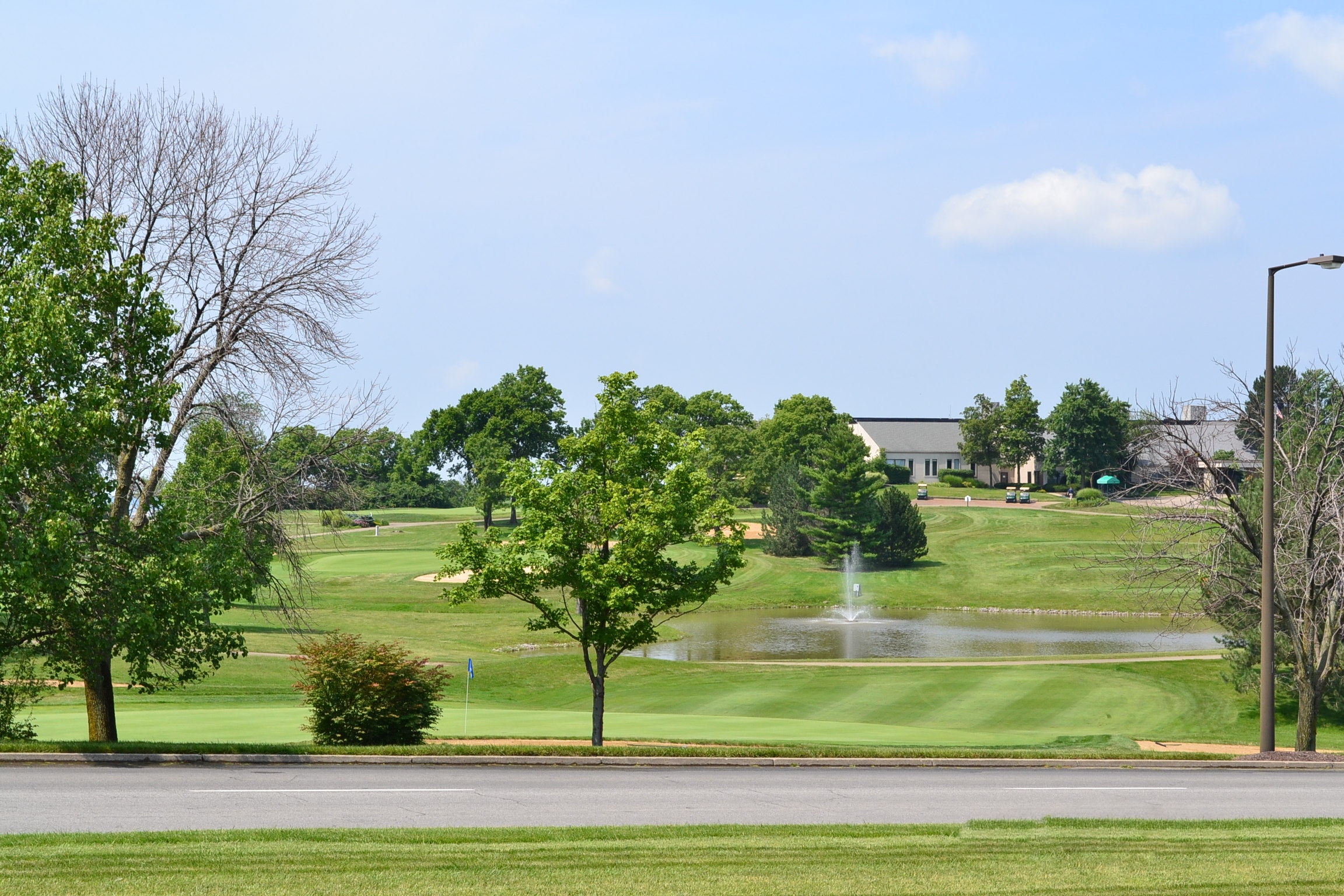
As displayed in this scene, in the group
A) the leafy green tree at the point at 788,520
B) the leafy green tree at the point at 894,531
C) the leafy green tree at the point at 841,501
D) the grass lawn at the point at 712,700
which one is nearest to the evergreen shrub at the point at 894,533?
the leafy green tree at the point at 894,531

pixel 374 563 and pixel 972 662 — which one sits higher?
pixel 374 563

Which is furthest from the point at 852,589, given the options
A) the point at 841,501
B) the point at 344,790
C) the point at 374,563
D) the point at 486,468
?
the point at 344,790

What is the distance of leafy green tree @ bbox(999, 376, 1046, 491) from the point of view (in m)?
118

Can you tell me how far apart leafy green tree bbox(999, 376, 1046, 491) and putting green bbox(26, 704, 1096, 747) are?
93.9 m

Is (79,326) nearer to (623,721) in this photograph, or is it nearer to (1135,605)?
(623,721)

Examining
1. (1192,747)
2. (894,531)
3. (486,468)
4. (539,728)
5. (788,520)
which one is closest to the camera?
(1192,747)

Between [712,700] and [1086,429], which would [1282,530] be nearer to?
[712,700]

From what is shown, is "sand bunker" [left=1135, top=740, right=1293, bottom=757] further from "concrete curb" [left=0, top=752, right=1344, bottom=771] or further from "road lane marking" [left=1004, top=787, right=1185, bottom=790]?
"road lane marking" [left=1004, top=787, right=1185, bottom=790]

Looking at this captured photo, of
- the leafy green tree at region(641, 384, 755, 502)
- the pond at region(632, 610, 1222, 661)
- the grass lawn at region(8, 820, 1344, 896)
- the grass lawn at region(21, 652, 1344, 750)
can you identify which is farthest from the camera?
the leafy green tree at region(641, 384, 755, 502)

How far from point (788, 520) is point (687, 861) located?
7381cm

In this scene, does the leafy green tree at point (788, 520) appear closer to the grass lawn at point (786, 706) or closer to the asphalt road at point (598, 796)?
the grass lawn at point (786, 706)

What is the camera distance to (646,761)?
18391mm

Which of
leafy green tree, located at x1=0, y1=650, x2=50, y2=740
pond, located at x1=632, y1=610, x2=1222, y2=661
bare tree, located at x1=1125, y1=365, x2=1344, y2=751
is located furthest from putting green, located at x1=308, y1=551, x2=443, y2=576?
bare tree, located at x1=1125, y1=365, x2=1344, y2=751

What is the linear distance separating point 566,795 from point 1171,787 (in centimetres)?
901
